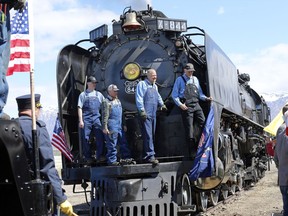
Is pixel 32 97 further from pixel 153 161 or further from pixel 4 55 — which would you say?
pixel 153 161

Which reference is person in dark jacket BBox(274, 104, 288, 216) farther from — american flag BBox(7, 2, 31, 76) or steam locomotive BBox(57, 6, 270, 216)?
american flag BBox(7, 2, 31, 76)

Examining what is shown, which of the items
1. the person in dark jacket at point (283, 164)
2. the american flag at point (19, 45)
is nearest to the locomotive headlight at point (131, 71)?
the person in dark jacket at point (283, 164)

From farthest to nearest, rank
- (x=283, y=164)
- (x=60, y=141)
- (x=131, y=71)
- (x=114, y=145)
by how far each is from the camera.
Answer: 1. (x=131, y=71)
2. (x=60, y=141)
3. (x=114, y=145)
4. (x=283, y=164)

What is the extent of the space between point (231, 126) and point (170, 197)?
4.87 m

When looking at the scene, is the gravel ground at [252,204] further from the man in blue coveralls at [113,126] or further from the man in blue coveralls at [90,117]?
the man in blue coveralls at [90,117]

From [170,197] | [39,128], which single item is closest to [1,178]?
[39,128]

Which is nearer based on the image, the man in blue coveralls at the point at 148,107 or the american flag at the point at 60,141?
the man in blue coveralls at the point at 148,107

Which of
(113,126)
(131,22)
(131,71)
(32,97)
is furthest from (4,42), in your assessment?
(131,71)

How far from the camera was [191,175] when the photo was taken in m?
8.24

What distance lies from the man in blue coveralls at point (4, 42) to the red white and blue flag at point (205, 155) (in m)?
5.45

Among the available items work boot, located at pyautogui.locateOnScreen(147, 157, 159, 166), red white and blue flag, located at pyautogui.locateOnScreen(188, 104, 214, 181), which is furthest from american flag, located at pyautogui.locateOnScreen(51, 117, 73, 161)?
red white and blue flag, located at pyautogui.locateOnScreen(188, 104, 214, 181)

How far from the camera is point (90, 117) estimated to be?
28.5ft

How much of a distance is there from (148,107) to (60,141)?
1.71 meters

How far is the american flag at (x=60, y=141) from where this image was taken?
28.1 feet
